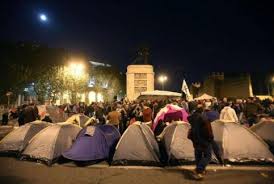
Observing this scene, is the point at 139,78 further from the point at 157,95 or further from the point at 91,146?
the point at 91,146

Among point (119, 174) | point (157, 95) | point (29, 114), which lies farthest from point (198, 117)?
point (157, 95)

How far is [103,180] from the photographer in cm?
791

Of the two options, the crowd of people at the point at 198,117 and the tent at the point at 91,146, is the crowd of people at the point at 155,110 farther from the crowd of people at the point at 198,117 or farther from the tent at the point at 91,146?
the tent at the point at 91,146

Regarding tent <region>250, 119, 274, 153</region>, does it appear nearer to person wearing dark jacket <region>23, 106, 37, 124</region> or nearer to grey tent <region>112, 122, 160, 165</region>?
grey tent <region>112, 122, 160, 165</region>

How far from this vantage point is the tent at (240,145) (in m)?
9.51

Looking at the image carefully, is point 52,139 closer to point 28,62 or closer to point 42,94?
point 42,94

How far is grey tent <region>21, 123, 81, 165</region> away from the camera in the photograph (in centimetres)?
993

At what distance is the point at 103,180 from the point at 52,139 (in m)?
3.21

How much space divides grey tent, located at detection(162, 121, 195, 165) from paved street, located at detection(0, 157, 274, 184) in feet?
1.19

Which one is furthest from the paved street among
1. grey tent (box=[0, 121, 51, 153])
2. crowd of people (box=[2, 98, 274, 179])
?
grey tent (box=[0, 121, 51, 153])

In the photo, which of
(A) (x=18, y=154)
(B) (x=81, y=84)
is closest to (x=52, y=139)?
(A) (x=18, y=154)

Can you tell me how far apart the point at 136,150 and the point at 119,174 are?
134 cm

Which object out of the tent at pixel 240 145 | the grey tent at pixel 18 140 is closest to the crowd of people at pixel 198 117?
the tent at pixel 240 145

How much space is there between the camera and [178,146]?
9.64m
